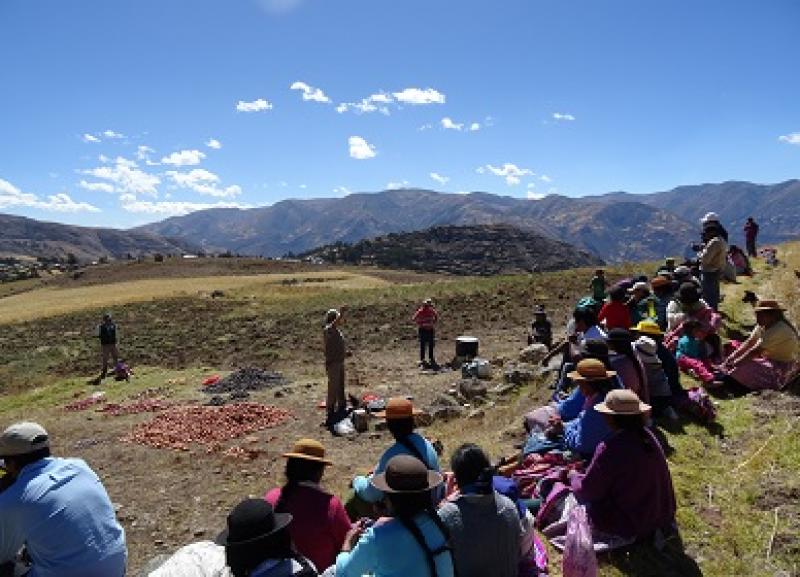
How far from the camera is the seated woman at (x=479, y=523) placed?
17.2ft

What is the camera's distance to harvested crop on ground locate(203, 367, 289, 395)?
21031 mm

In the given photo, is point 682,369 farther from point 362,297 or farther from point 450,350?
point 362,297

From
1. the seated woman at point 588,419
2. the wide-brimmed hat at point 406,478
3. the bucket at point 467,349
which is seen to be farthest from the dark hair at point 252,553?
the bucket at point 467,349

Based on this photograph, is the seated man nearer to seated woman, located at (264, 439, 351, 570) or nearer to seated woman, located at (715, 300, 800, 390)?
seated woman, located at (264, 439, 351, 570)

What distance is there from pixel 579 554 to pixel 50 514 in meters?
4.53

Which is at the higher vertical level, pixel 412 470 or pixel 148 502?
pixel 412 470

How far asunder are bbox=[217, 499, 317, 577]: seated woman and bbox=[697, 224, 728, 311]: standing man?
14.3 metres

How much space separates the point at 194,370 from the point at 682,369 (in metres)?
18.9

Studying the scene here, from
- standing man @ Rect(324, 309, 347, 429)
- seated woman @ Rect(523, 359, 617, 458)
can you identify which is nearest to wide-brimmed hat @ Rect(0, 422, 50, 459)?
seated woman @ Rect(523, 359, 617, 458)

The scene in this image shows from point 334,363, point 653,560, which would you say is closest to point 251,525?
point 653,560

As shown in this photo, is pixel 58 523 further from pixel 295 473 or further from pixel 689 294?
pixel 689 294

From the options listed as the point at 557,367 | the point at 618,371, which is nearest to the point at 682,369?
the point at 557,367

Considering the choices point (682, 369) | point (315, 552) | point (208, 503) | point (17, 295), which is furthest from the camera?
point (17, 295)

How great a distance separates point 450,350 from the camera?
2534cm
